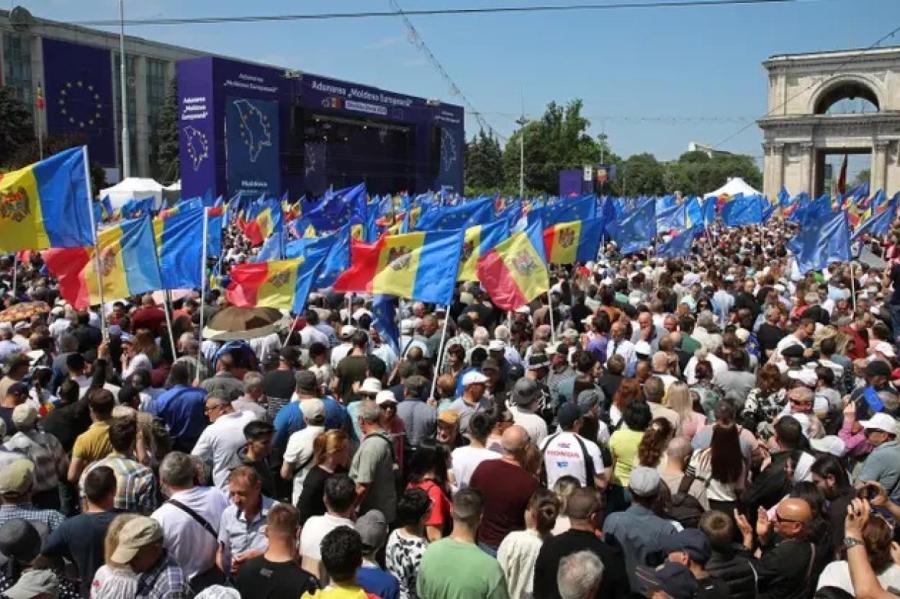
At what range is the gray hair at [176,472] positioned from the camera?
16.0ft

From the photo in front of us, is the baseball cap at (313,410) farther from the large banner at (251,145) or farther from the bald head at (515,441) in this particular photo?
the large banner at (251,145)

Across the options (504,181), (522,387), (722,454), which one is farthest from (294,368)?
(504,181)

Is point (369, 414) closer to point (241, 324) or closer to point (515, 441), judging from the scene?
point (515, 441)

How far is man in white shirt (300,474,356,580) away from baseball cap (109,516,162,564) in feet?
3.14

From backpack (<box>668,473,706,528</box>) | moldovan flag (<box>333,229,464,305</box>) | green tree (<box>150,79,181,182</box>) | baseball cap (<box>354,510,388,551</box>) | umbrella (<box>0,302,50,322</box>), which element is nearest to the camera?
baseball cap (<box>354,510,388,551</box>)

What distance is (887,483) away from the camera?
6.00 metres

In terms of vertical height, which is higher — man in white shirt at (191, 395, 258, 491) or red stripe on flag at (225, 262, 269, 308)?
red stripe on flag at (225, 262, 269, 308)

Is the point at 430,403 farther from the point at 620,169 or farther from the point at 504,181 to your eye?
the point at 620,169

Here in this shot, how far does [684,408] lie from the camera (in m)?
7.03

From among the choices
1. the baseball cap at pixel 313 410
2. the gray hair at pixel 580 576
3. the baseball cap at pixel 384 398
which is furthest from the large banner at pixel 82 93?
the gray hair at pixel 580 576

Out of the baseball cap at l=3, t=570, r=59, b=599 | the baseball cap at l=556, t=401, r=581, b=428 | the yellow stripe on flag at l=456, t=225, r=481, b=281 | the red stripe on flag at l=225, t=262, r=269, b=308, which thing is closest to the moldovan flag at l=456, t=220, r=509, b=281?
the yellow stripe on flag at l=456, t=225, r=481, b=281

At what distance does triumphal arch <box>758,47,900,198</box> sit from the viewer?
64.1 meters

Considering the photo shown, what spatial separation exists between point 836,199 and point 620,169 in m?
65.5

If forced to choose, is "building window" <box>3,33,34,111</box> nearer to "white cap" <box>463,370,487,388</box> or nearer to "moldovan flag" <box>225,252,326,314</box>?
"moldovan flag" <box>225,252,326,314</box>
